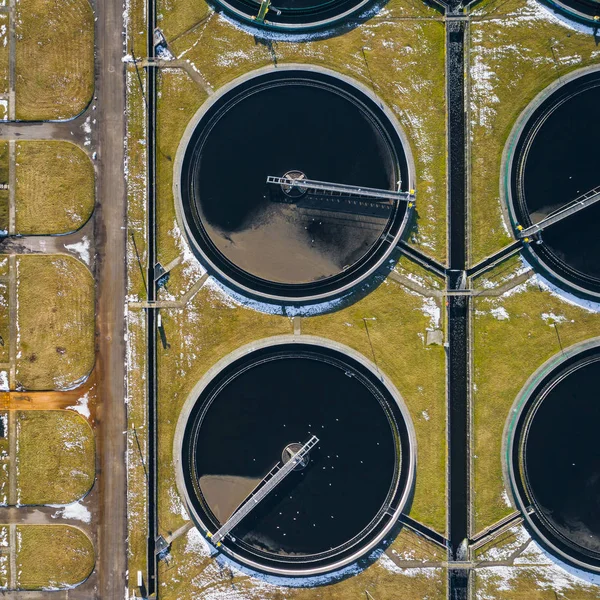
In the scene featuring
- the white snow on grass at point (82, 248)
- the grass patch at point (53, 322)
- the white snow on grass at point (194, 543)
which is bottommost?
the white snow on grass at point (194, 543)

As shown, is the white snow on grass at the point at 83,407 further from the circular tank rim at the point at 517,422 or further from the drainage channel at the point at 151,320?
the circular tank rim at the point at 517,422

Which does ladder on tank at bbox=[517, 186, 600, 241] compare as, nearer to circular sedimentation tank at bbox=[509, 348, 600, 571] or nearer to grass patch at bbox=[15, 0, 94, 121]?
circular sedimentation tank at bbox=[509, 348, 600, 571]

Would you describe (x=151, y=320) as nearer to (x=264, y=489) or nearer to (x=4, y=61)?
(x=264, y=489)

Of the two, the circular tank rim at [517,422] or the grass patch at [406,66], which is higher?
the grass patch at [406,66]

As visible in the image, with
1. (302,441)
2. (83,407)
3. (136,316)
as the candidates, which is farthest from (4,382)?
(302,441)

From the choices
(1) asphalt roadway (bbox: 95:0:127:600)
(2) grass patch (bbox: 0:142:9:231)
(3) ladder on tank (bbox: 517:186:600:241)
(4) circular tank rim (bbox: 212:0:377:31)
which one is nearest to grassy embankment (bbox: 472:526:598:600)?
(3) ladder on tank (bbox: 517:186:600:241)

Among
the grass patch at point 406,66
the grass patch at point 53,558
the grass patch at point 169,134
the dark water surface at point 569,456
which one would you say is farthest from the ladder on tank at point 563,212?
the grass patch at point 53,558

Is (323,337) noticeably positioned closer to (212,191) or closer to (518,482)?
(212,191)
